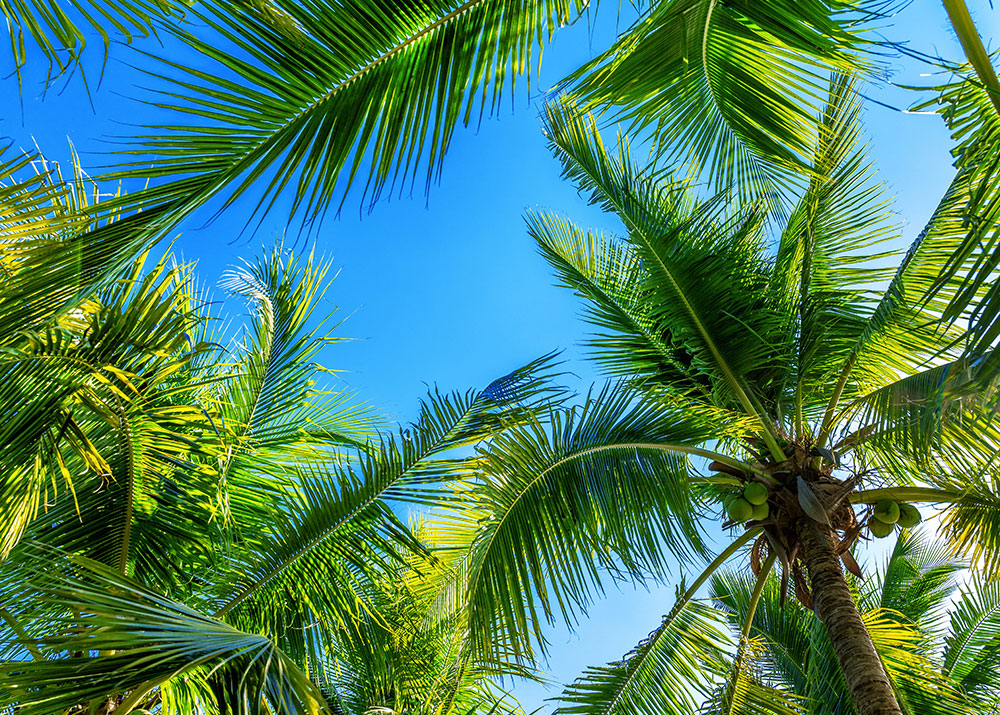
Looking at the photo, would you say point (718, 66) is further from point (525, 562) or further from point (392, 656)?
point (392, 656)

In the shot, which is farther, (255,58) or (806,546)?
(806,546)

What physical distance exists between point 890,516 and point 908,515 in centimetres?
14

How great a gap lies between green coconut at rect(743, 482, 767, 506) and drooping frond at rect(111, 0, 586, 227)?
3.33 m

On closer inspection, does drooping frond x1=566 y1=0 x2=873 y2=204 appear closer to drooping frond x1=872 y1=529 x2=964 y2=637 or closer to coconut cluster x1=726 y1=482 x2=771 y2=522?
coconut cluster x1=726 y1=482 x2=771 y2=522

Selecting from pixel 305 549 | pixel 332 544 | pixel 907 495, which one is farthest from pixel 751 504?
pixel 305 549

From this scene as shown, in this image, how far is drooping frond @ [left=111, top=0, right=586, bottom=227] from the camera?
221 cm

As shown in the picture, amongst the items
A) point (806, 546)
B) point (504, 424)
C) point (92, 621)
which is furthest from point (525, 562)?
point (92, 621)

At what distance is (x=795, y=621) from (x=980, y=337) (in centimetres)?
693

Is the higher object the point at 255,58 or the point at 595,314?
the point at 595,314

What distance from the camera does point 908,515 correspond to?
5.06 metres

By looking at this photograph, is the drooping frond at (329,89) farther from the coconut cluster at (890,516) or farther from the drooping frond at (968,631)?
the drooping frond at (968,631)

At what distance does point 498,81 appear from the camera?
8.40ft

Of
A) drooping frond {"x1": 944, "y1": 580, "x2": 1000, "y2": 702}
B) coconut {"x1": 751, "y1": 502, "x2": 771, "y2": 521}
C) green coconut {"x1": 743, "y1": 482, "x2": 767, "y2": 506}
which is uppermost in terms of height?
green coconut {"x1": 743, "y1": 482, "x2": 767, "y2": 506}

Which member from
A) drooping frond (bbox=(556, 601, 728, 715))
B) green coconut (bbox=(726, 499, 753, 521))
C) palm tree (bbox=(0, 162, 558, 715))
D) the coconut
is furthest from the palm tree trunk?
palm tree (bbox=(0, 162, 558, 715))
